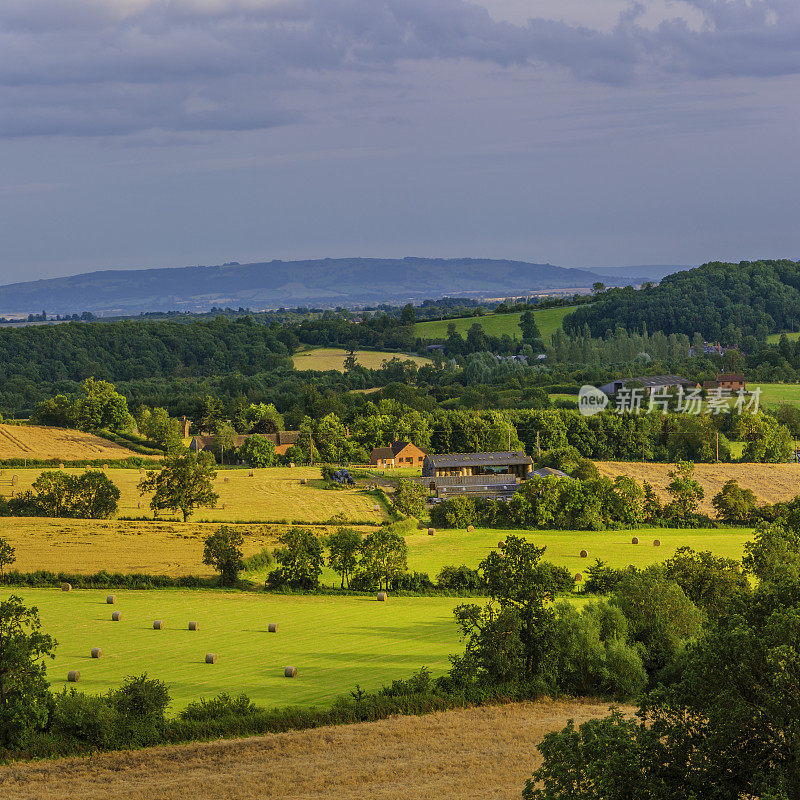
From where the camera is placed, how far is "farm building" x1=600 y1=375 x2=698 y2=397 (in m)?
96.2

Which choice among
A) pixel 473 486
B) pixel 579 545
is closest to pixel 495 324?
pixel 473 486

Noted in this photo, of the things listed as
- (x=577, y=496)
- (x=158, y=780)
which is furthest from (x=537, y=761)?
(x=577, y=496)

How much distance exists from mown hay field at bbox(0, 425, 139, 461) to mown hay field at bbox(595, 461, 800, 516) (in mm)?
31668

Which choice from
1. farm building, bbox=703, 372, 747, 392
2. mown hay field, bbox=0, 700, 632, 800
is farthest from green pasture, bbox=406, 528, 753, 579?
farm building, bbox=703, 372, 747, 392

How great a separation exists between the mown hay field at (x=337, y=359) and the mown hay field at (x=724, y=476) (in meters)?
69.2

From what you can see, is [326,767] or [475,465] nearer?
[326,767]

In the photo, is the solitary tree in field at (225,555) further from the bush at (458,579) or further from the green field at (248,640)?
the bush at (458,579)

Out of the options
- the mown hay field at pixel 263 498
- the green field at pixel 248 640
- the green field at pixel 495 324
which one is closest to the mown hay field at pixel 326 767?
the green field at pixel 248 640

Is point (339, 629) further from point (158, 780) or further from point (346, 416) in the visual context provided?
point (346, 416)

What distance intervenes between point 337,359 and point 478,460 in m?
79.4

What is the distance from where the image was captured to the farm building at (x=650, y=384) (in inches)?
3789

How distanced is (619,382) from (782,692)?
86.1 metres

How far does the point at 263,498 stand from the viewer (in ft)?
187

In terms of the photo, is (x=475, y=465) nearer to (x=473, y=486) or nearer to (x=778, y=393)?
(x=473, y=486)
